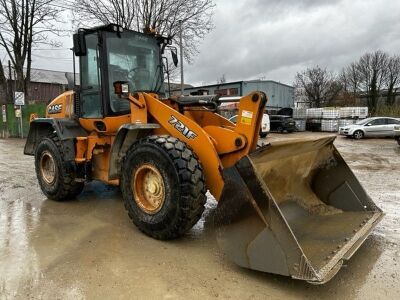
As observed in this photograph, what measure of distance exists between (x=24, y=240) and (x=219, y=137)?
2540 millimetres

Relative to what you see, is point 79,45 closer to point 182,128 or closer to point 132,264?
point 182,128

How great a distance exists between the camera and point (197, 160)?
3932 millimetres

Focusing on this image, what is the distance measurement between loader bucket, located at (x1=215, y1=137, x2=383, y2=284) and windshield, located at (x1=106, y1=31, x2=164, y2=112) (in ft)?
7.84

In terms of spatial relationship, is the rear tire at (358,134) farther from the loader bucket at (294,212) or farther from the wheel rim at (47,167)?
the wheel rim at (47,167)

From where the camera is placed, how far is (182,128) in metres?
4.27

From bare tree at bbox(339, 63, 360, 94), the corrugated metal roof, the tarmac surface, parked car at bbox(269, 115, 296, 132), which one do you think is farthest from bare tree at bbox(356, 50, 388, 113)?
the tarmac surface

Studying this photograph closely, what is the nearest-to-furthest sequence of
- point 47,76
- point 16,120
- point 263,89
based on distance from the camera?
1. point 16,120
2. point 263,89
3. point 47,76

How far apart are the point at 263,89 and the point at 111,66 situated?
30.7 metres

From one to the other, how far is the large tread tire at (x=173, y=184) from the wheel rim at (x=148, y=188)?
0.17 feet

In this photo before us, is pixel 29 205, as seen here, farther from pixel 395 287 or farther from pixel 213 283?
pixel 395 287

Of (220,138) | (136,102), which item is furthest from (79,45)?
(220,138)

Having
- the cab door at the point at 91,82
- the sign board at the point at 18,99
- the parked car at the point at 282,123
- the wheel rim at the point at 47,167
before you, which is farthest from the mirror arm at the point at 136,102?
the parked car at the point at 282,123

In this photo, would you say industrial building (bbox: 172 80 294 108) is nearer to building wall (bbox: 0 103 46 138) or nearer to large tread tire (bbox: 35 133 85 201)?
building wall (bbox: 0 103 46 138)

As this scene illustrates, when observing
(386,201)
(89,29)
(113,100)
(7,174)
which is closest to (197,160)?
(113,100)
